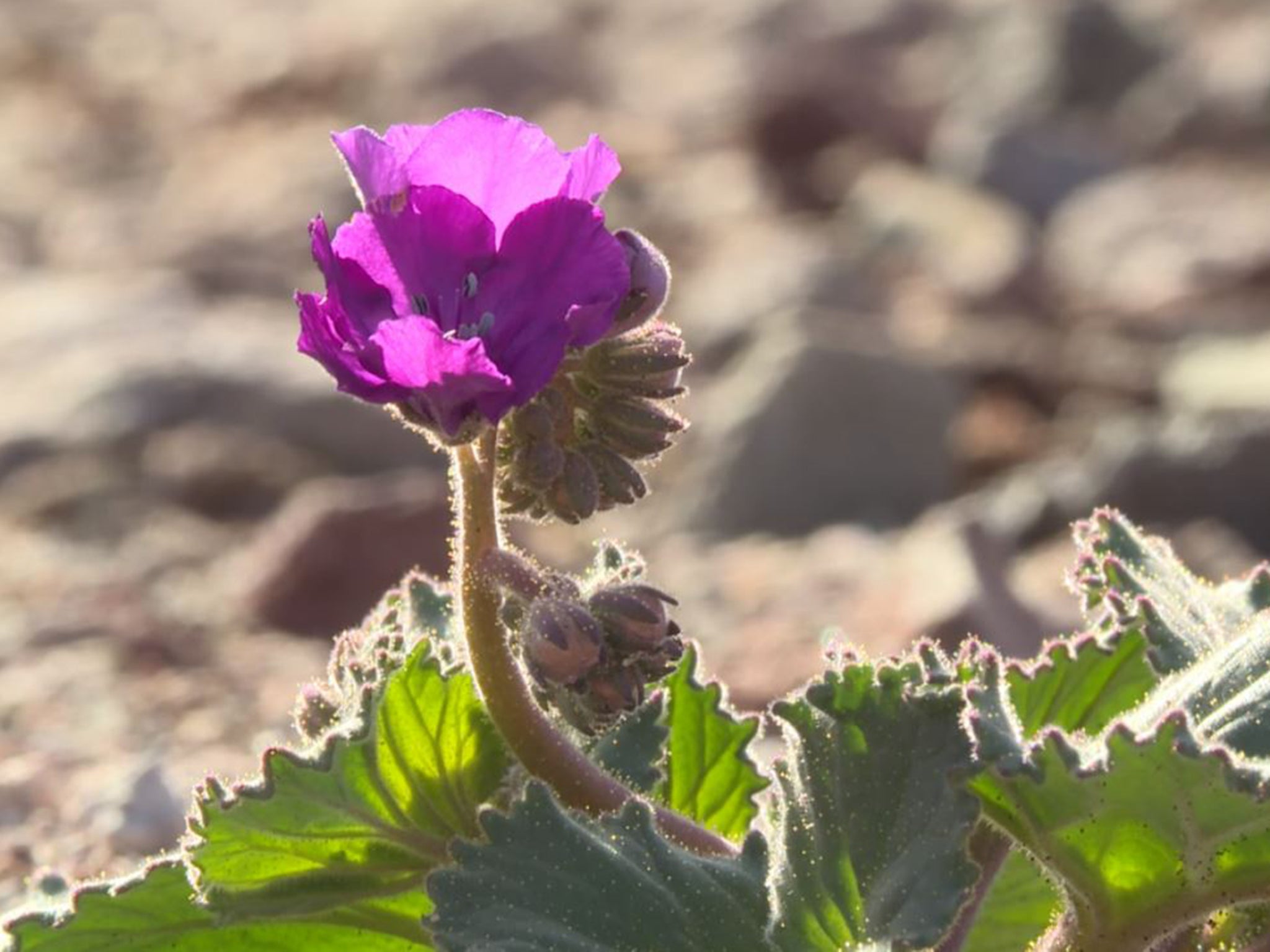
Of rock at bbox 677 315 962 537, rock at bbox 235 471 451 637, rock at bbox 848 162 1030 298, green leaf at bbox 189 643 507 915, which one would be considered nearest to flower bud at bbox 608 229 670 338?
green leaf at bbox 189 643 507 915

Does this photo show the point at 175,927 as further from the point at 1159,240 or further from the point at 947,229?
the point at 947,229

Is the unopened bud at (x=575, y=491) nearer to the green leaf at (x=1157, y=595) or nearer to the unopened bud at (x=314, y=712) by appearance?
the unopened bud at (x=314, y=712)

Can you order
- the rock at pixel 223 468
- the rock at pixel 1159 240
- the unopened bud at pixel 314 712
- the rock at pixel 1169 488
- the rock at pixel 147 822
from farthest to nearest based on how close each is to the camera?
1. the rock at pixel 1159 240
2. the rock at pixel 223 468
3. the rock at pixel 1169 488
4. the rock at pixel 147 822
5. the unopened bud at pixel 314 712

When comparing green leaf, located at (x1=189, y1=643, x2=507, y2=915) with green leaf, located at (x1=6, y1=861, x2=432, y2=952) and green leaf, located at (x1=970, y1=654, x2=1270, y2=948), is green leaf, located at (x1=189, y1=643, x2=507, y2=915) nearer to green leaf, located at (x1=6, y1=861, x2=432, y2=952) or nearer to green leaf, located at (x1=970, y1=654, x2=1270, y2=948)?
green leaf, located at (x1=6, y1=861, x2=432, y2=952)

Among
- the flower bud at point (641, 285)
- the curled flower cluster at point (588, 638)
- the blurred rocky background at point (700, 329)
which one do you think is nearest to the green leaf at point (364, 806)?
the curled flower cluster at point (588, 638)

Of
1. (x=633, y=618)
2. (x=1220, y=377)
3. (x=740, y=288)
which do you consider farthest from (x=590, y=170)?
(x=740, y=288)

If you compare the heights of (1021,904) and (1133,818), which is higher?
(1021,904)
